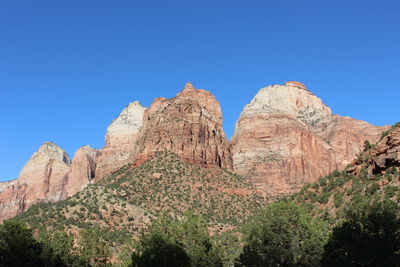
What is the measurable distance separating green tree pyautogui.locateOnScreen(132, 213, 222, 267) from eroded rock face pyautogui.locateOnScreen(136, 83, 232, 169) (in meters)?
67.6

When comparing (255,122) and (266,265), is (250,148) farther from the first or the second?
(266,265)

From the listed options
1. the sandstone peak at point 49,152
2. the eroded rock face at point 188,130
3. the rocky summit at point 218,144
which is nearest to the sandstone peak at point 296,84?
the rocky summit at point 218,144

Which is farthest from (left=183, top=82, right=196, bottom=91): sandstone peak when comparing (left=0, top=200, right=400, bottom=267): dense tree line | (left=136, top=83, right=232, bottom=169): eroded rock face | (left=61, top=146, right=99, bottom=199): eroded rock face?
(left=0, top=200, right=400, bottom=267): dense tree line

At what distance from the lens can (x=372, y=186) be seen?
123 feet

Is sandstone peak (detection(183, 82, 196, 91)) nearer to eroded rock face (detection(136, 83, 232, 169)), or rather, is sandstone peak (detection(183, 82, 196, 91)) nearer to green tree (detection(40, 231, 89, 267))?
eroded rock face (detection(136, 83, 232, 169))

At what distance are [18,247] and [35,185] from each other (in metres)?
151

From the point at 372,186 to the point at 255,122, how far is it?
125 metres

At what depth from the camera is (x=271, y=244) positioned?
106 ft

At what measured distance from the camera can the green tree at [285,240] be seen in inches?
1222

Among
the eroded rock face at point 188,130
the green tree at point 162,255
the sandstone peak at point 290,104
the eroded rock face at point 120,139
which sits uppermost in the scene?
the sandstone peak at point 290,104

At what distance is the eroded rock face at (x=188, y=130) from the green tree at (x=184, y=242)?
67611mm

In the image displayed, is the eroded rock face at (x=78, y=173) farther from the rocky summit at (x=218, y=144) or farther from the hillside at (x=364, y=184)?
the hillside at (x=364, y=184)

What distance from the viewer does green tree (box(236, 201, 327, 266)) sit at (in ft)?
102

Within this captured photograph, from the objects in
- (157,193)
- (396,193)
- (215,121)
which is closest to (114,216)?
(157,193)
